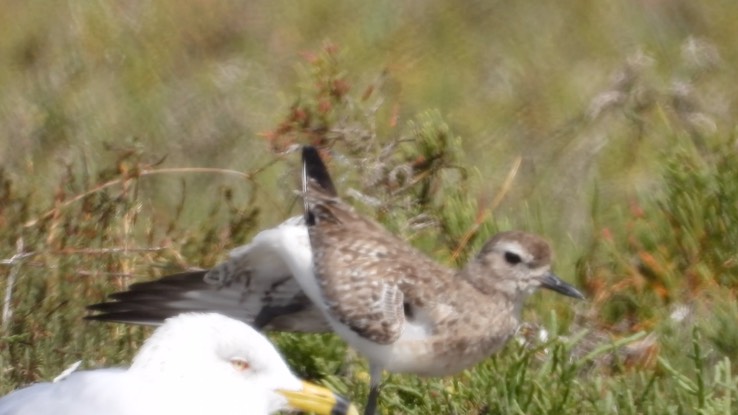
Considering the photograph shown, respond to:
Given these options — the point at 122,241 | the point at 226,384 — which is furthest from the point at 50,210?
the point at 226,384

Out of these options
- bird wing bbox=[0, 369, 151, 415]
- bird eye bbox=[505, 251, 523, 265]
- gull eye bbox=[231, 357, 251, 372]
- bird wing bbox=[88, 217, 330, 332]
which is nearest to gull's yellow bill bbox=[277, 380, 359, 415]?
gull eye bbox=[231, 357, 251, 372]

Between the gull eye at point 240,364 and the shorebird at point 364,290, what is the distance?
1.21 meters

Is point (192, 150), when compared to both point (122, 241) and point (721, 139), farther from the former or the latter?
point (721, 139)

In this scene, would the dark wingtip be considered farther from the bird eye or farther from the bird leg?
the bird leg

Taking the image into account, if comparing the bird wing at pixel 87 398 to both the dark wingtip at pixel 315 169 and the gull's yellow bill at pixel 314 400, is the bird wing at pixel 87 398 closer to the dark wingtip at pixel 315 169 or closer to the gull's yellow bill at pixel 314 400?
the gull's yellow bill at pixel 314 400

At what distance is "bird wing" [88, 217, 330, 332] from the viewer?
22.9 ft

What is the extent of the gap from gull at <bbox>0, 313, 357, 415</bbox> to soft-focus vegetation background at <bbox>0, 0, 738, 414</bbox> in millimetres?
971

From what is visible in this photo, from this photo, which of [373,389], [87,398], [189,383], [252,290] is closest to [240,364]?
[189,383]

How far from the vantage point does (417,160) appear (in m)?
7.58

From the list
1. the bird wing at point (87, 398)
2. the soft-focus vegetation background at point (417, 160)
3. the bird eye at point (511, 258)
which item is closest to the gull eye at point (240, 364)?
the bird wing at point (87, 398)

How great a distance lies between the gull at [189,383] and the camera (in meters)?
5.14

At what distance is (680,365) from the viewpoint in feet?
20.9

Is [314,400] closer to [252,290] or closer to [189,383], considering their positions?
[189,383]

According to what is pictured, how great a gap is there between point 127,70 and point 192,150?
90 cm
